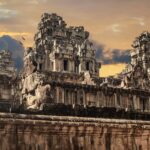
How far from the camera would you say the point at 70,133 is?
14914mm

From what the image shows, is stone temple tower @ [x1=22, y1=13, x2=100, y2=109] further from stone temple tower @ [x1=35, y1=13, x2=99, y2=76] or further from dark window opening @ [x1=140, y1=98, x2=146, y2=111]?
dark window opening @ [x1=140, y1=98, x2=146, y2=111]

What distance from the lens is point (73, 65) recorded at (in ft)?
196

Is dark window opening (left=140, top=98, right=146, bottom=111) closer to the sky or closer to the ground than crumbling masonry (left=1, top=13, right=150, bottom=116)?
closer to the ground

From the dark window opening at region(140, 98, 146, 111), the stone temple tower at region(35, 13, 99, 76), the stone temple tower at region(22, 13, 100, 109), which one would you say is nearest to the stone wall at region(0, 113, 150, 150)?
the dark window opening at region(140, 98, 146, 111)

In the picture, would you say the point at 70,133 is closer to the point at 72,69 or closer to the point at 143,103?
the point at 143,103

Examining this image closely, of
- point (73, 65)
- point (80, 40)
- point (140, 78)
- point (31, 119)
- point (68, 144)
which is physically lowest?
point (68, 144)

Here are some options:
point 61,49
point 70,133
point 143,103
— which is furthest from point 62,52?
point 70,133

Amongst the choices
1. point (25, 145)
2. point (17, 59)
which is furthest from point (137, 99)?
point (17, 59)

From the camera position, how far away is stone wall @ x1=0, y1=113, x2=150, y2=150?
44.4 ft

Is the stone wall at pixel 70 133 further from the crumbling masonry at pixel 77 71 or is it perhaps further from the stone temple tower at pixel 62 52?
the stone temple tower at pixel 62 52

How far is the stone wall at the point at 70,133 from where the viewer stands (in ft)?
44.4

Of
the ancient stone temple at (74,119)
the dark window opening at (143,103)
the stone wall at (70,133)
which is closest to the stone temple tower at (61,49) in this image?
the dark window opening at (143,103)

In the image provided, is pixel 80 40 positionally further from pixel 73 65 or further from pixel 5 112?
pixel 5 112

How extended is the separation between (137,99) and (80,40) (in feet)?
141
